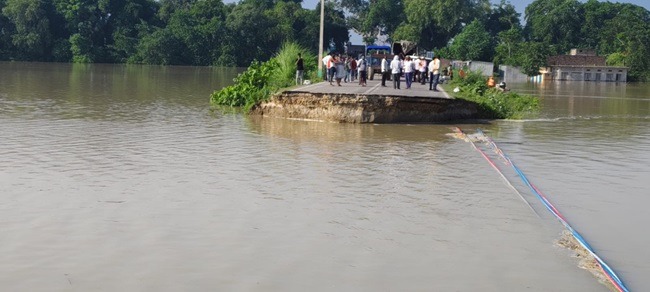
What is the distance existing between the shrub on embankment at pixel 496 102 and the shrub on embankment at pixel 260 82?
→ 19.7 ft

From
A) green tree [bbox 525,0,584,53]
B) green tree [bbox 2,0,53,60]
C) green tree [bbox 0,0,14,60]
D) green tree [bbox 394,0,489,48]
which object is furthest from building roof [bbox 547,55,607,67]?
green tree [bbox 0,0,14,60]

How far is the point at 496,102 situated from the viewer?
2612 cm

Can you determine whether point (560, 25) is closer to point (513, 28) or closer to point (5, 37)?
point (513, 28)

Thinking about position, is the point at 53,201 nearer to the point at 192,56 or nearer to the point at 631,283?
the point at 631,283

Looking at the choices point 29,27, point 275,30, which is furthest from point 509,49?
point 29,27

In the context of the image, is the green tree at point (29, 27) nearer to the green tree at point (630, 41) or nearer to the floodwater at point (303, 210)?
the green tree at point (630, 41)

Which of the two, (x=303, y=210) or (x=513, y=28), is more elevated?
(x=513, y=28)

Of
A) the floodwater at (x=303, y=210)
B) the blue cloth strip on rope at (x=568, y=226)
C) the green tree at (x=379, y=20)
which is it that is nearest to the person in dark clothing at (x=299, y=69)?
the floodwater at (x=303, y=210)

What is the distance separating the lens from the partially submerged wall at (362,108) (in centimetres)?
2205

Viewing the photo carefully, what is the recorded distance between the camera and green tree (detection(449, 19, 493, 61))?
315 feet

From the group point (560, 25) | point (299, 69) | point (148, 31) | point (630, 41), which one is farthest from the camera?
point (560, 25)

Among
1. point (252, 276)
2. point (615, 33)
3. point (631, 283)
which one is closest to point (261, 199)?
point (252, 276)

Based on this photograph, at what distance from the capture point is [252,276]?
7.88 metres

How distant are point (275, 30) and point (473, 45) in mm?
25307
